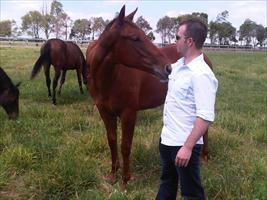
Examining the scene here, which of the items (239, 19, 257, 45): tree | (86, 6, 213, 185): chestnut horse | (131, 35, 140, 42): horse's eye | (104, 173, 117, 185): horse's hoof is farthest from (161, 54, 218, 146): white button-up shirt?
(239, 19, 257, 45): tree

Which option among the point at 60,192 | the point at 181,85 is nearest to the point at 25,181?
the point at 60,192

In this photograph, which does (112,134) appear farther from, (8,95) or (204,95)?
(8,95)

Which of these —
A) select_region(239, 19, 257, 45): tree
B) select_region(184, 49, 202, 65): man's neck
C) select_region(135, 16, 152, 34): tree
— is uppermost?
select_region(239, 19, 257, 45): tree

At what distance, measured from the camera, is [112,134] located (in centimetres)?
503

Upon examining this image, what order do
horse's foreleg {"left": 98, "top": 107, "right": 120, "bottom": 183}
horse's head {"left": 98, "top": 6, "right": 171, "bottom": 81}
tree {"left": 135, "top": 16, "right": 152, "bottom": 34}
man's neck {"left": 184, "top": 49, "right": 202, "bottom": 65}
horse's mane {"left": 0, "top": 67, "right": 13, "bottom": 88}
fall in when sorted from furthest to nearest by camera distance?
1. horse's mane {"left": 0, "top": 67, "right": 13, "bottom": 88}
2. tree {"left": 135, "top": 16, "right": 152, "bottom": 34}
3. horse's foreleg {"left": 98, "top": 107, "right": 120, "bottom": 183}
4. horse's head {"left": 98, "top": 6, "right": 171, "bottom": 81}
5. man's neck {"left": 184, "top": 49, "right": 202, "bottom": 65}

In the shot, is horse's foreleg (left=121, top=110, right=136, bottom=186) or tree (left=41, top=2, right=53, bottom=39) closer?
horse's foreleg (left=121, top=110, right=136, bottom=186)

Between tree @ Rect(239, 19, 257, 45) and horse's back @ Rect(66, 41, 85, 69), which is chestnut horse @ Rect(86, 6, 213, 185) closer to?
horse's back @ Rect(66, 41, 85, 69)

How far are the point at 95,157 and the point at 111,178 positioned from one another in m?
0.64

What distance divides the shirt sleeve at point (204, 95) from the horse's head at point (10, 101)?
5734mm

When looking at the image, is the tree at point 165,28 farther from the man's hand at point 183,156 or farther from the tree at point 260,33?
the man's hand at point 183,156

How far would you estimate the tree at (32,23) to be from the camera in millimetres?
82125

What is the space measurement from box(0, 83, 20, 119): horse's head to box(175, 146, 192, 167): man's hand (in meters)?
5.59

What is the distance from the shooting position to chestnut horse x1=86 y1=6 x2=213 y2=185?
4176 millimetres

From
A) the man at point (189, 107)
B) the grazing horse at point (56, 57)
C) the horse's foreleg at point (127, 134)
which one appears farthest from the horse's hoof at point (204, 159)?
the grazing horse at point (56, 57)
